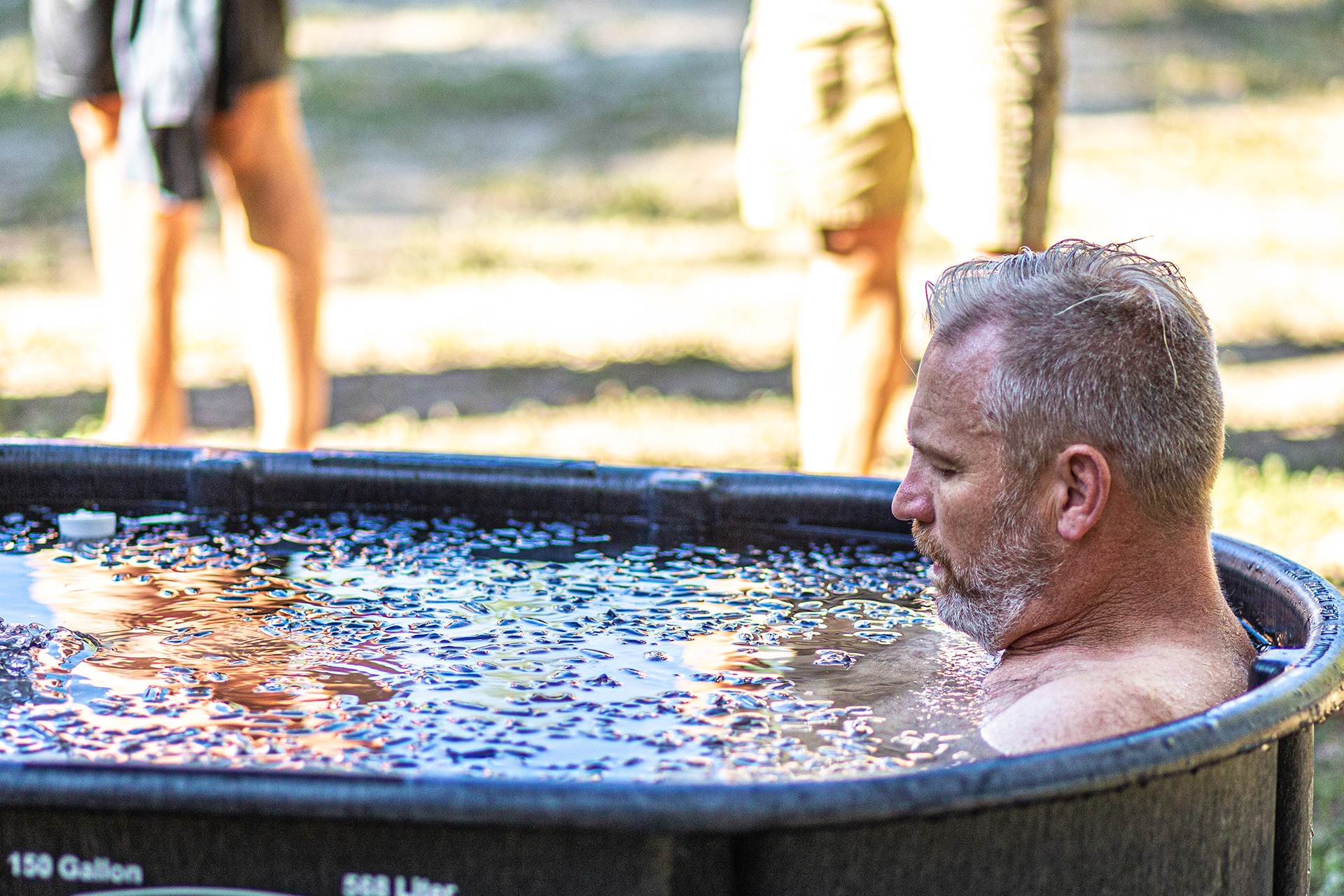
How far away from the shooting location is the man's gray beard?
1578mm

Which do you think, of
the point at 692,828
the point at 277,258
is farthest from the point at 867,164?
the point at 692,828

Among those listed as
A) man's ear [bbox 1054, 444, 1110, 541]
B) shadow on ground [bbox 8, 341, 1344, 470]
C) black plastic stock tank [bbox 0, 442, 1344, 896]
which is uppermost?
man's ear [bbox 1054, 444, 1110, 541]

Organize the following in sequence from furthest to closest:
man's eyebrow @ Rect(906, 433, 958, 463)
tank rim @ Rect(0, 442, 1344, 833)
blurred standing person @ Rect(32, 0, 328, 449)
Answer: blurred standing person @ Rect(32, 0, 328, 449) → man's eyebrow @ Rect(906, 433, 958, 463) → tank rim @ Rect(0, 442, 1344, 833)

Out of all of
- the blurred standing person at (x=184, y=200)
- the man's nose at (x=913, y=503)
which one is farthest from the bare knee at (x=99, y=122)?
the man's nose at (x=913, y=503)

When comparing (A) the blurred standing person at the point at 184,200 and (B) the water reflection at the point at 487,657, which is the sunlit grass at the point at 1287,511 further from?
(A) the blurred standing person at the point at 184,200

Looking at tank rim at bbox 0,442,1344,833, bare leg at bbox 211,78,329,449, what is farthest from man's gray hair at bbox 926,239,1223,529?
bare leg at bbox 211,78,329,449

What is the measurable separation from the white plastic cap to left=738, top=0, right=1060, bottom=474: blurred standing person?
1236mm

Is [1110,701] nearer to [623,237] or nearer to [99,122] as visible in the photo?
[99,122]

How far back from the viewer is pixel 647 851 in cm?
115

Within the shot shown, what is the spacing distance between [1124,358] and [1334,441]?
299 cm

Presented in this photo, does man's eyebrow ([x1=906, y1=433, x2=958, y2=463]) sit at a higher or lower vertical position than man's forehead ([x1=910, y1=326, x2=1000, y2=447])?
lower

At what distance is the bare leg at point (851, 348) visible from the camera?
305cm

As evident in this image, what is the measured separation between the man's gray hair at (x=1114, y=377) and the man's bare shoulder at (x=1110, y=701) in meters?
0.15

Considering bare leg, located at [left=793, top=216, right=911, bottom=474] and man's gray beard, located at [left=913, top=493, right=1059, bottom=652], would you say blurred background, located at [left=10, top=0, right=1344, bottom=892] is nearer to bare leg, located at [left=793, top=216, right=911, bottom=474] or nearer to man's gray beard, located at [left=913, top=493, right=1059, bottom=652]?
bare leg, located at [left=793, top=216, right=911, bottom=474]
